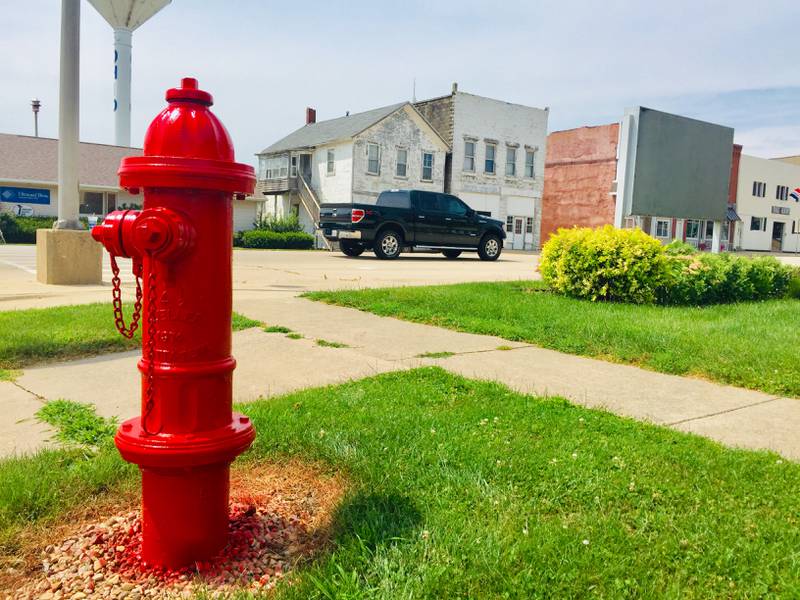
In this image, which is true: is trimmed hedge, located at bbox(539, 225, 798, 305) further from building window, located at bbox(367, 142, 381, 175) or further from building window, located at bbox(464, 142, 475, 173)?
building window, located at bbox(464, 142, 475, 173)

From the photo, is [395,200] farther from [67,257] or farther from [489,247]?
[67,257]

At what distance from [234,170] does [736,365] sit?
4.92m

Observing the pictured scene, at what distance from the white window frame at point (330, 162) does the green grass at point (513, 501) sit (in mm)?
34241

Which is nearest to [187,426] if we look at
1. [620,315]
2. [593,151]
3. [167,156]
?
[167,156]

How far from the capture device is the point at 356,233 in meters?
20.1

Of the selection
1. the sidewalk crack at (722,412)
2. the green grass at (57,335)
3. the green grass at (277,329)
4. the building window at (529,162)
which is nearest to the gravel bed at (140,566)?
the sidewalk crack at (722,412)

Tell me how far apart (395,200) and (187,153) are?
65.2ft

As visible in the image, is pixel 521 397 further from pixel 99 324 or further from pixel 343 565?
pixel 99 324

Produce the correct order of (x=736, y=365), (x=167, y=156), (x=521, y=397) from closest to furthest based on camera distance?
(x=167, y=156)
(x=521, y=397)
(x=736, y=365)

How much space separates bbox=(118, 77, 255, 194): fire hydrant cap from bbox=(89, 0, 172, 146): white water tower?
99.8 feet

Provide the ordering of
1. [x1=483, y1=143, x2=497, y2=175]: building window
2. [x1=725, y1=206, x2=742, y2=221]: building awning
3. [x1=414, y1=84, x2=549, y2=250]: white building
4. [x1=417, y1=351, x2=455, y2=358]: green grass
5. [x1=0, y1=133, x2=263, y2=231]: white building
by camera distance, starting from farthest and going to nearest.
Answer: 1. [x1=725, y1=206, x2=742, y2=221]: building awning
2. [x1=483, y1=143, x2=497, y2=175]: building window
3. [x1=414, y1=84, x2=549, y2=250]: white building
4. [x1=0, y1=133, x2=263, y2=231]: white building
5. [x1=417, y1=351, x2=455, y2=358]: green grass

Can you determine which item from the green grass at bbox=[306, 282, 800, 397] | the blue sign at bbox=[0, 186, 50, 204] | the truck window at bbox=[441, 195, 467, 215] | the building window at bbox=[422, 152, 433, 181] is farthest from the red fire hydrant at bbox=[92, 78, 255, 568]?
the blue sign at bbox=[0, 186, 50, 204]

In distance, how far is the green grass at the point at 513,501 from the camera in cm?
237

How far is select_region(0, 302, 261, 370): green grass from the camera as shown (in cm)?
593
